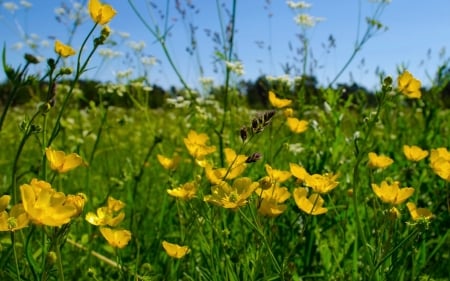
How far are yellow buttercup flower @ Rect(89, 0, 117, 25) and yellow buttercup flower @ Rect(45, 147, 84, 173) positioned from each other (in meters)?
0.34

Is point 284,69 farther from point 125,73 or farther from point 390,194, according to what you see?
point 390,194

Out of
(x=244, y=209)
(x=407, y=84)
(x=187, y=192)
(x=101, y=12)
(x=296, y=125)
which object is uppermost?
(x=101, y=12)

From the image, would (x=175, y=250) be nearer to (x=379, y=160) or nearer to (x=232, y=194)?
(x=232, y=194)

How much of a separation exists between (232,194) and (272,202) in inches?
8.0

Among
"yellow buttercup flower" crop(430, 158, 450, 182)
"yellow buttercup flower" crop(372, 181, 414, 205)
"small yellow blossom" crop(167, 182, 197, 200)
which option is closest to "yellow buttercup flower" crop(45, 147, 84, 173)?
"small yellow blossom" crop(167, 182, 197, 200)

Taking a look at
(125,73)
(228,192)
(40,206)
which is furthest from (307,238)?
(125,73)

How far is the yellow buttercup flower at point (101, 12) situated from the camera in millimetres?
1310

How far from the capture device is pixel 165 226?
197 cm

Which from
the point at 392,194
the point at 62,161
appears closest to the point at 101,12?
the point at 62,161

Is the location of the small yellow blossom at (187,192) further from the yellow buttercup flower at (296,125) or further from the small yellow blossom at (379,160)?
the yellow buttercup flower at (296,125)

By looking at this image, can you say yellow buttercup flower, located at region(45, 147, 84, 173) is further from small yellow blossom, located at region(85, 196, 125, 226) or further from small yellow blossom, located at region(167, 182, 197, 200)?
small yellow blossom, located at region(167, 182, 197, 200)

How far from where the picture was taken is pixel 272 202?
126cm

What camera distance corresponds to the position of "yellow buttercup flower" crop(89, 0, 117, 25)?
1310mm

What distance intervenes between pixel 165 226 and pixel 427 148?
1160mm
